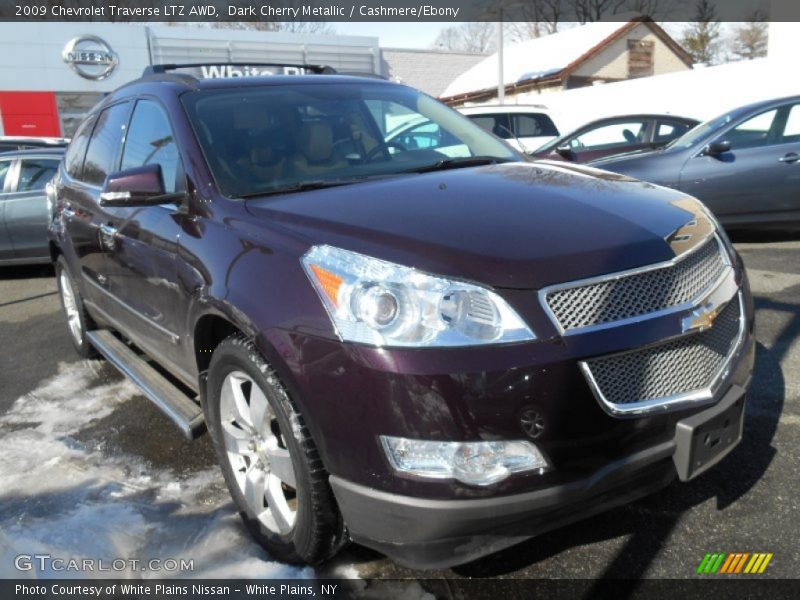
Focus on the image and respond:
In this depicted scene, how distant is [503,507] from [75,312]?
431cm

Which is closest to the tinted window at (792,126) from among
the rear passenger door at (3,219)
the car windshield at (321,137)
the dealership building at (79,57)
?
the car windshield at (321,137)

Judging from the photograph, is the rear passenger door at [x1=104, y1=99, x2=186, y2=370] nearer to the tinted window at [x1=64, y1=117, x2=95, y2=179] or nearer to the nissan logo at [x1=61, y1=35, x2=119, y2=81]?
the tinted window at [x1=64, y1=117, x2=95, y2=179]

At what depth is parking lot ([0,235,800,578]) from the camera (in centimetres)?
250

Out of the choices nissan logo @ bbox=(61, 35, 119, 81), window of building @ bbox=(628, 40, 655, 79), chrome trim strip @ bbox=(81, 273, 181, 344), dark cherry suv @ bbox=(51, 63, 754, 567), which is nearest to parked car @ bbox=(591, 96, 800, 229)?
→ dark cherry suv @ bbox=(51, 63, 754, 567)

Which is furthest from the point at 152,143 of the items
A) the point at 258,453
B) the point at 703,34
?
the point at 703,34

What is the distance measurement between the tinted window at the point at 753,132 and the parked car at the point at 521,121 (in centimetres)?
472

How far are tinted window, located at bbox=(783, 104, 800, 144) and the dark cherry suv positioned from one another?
5.45 metres

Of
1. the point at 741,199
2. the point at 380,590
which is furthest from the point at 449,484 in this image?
the point at 741,199

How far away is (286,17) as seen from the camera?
40.5 m

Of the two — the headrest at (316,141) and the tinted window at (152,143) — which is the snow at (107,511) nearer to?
the tinted window at (152,143)

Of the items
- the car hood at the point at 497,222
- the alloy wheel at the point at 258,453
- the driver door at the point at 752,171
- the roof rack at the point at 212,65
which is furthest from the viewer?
the driver door at the point at 752,171

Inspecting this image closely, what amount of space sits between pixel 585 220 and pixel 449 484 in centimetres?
101

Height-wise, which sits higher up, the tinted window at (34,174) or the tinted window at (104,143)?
the tinted window at (104,143)
